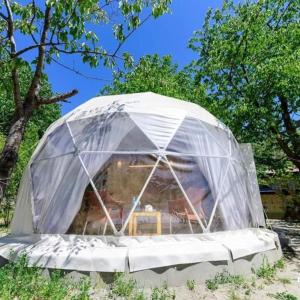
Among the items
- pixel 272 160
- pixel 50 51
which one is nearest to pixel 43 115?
pixel 272 160

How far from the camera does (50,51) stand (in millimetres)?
5004

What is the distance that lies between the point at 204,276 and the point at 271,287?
1.09 m

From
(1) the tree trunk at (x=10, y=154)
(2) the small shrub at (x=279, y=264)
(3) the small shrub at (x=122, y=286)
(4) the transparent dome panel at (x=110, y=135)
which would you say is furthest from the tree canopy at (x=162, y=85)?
(2) the small shrub at (x=279, y=264)

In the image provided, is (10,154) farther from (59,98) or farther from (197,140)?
(197,140)

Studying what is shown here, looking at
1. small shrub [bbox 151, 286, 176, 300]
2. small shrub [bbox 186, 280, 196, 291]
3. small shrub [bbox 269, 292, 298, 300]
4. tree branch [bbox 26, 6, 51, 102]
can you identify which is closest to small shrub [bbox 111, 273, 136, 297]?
small shrub [bbox 151, 286, 176, 300]

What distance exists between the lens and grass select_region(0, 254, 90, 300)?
4.50m

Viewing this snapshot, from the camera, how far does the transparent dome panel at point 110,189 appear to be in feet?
21.1

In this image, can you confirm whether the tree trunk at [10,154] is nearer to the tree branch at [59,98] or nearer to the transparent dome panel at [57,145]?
the tree branch at [59,98]

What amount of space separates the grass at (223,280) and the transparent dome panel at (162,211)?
1.08 meters

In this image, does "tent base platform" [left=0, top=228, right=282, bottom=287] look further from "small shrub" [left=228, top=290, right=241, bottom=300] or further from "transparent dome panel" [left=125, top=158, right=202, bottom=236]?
"small shrub" [left=228, top=290, right=241, bottom=300]

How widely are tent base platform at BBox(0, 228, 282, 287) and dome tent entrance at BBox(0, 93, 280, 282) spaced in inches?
0.7

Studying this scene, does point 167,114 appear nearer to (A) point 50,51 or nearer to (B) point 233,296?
(A) point 50,51

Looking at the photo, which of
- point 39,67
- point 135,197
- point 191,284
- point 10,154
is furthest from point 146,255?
point 39,67

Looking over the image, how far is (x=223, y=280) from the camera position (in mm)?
5641
